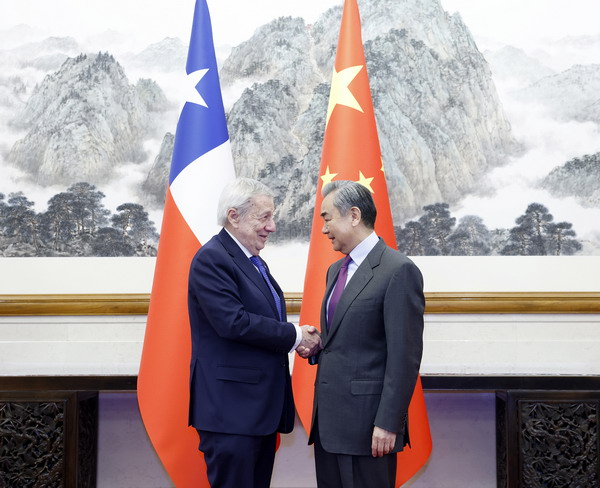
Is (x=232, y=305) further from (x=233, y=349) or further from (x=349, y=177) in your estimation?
(x=349, y=177)

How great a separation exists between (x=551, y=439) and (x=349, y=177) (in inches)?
60.4

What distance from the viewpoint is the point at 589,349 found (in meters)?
3.34

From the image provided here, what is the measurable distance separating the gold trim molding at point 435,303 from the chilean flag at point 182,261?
61 cm

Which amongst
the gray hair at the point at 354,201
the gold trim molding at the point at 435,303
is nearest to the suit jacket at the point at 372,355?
the gray hair at the point at 354,201

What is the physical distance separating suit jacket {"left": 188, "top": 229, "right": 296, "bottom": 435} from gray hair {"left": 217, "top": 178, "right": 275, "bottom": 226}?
0.39ft

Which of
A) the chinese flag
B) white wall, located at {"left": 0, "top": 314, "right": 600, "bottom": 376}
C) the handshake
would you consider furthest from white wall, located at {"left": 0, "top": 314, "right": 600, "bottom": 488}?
the handshake

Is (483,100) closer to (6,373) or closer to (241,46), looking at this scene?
(241,46)

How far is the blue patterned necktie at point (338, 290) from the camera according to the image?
2111mm

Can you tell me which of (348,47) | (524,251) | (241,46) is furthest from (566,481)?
(241,46)

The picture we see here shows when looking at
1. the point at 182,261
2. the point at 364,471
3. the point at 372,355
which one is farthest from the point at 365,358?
the point at 182,261

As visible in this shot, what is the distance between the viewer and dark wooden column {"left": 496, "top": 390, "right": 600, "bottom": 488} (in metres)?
2.95

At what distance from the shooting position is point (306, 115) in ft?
11.8

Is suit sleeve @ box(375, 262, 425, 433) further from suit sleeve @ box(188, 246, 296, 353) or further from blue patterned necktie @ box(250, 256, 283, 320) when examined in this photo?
blue patterned necktie @ box(250, 256, 283, 320)

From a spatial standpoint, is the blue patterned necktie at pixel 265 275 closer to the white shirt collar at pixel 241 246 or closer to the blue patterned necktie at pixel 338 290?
the white shirt collar at pixel 241 246
